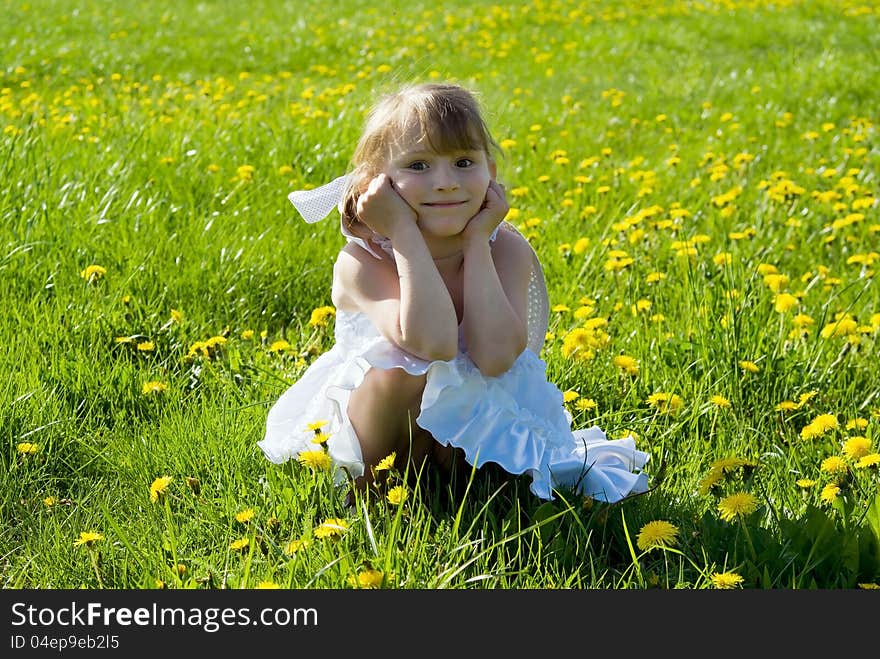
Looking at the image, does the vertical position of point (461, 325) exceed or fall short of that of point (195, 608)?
it exceeds it

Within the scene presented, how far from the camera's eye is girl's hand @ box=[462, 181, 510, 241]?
2.25 metres

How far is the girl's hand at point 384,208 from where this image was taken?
2.22 metres

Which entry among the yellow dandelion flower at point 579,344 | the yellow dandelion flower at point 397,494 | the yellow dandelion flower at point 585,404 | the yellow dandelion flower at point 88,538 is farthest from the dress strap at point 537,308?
the yellow dandelion flower at point 88,538

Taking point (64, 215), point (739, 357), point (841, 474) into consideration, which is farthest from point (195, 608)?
point (64, 215)

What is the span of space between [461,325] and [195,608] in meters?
0.82

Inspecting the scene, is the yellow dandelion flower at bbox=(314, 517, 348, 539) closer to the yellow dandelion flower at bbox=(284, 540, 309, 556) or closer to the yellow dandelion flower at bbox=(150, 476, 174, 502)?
the yellow dandelion flower at bbox=(284, 540, 309, 556)

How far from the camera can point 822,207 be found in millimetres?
4504

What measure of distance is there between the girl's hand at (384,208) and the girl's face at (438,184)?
0.07ft

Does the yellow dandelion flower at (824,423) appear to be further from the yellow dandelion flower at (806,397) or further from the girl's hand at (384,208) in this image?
the girl's hand at (384,208)

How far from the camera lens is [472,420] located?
2.24 meters

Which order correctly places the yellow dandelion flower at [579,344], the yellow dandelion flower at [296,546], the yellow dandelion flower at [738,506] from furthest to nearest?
the yellow dandelion flower at [579,344]
the yellow dandelion flower at [738,506]
the yellow dandelion flower at [296,546]

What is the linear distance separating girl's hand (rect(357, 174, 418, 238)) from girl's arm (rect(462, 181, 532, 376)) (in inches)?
5.6

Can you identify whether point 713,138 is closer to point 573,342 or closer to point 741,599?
point 573,342

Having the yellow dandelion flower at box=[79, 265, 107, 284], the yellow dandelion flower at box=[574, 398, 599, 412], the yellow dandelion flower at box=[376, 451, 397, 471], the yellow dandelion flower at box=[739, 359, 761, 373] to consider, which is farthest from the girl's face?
the yellow dandelion flower at box=[79, 265, 107, 284]
